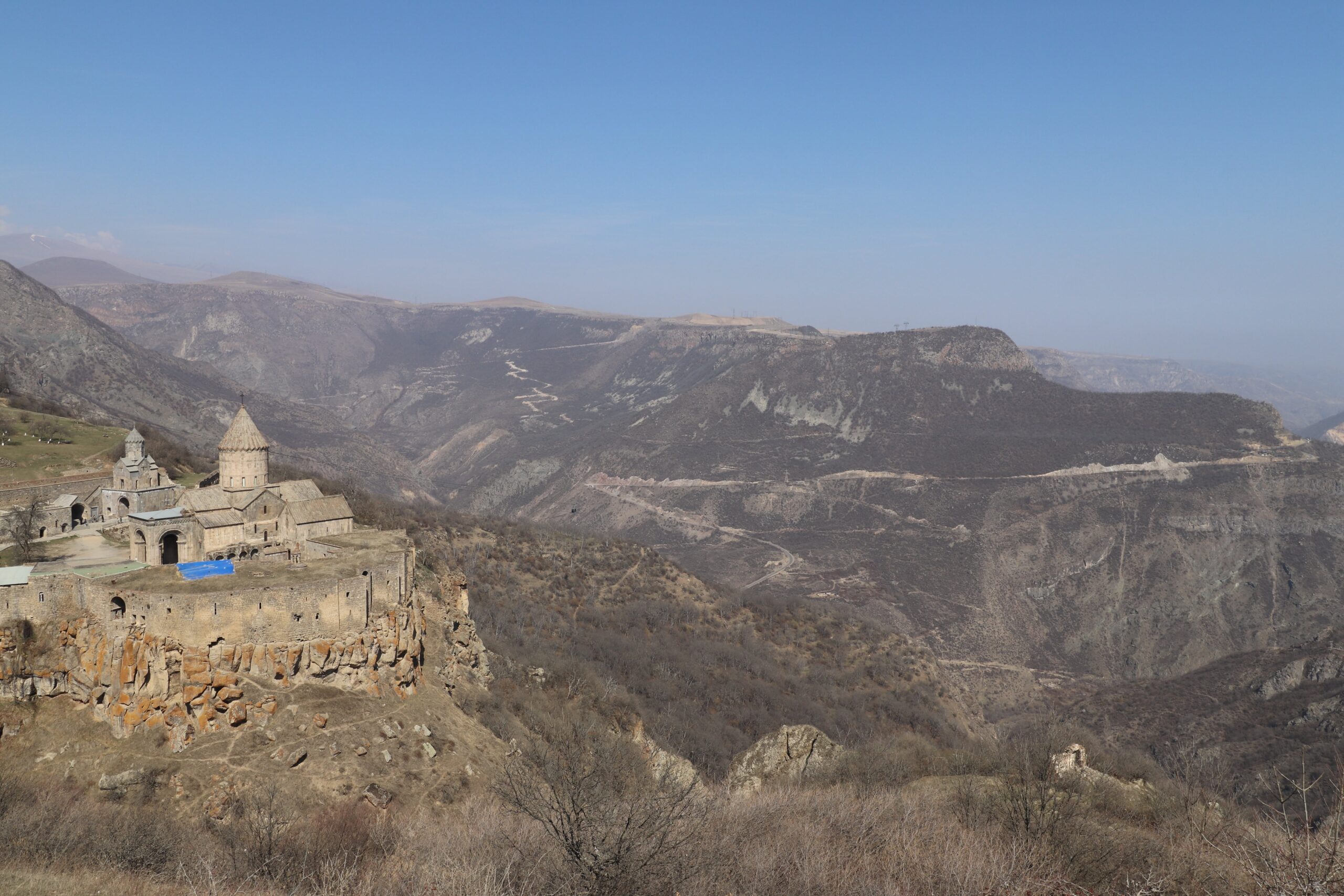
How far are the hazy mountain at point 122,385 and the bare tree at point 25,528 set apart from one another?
195 ft

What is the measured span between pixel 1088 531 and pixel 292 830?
366ft

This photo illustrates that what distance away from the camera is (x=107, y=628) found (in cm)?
2389

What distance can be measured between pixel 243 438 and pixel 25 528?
9219 mm

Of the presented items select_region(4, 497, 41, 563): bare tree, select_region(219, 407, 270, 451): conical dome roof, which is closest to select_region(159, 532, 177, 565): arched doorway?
select_region(4, 497, 41, 563): bare tree

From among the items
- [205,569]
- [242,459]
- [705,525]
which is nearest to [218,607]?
[205,569]

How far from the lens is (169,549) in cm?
3462

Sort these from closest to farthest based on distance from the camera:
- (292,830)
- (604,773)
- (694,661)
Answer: (292,830) → (604,773) → (694,661)

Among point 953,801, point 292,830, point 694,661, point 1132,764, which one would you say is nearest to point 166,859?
point 292,830

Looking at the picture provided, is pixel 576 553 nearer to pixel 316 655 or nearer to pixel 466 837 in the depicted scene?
pixel 316 655

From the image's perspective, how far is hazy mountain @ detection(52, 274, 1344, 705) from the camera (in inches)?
3718

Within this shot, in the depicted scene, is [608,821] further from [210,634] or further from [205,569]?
[205,569]

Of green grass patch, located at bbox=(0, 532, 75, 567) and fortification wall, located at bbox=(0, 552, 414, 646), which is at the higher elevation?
fortification wall, located at bbox=(0, 552, 414, 646)

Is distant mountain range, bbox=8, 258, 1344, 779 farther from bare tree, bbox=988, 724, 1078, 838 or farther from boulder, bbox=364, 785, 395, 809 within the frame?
boulder, bbox=364, 785, 395, 809

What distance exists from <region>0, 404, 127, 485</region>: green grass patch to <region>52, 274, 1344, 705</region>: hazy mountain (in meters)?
65.9
